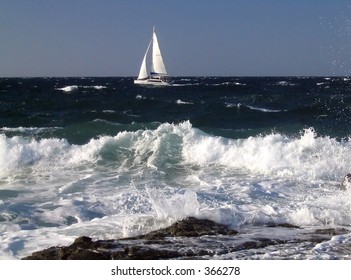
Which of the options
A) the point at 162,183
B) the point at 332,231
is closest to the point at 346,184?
the point at 332,231

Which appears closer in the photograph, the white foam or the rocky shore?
the rocky shore

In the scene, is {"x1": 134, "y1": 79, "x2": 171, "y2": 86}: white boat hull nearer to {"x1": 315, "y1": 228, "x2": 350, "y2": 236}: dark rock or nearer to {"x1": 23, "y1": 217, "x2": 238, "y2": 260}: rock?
{"x1": 315, "y1": 228, "x2": 350, "y2": 236}: dark rock

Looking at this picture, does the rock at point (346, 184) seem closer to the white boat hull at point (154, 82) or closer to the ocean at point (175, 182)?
the ocean at point (175, 182)

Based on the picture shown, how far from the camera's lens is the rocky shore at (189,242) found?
20.8ft

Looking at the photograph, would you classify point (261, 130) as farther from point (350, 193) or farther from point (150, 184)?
point (350, 193)

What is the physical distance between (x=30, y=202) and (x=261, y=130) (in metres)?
14.2

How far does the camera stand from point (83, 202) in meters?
10.6

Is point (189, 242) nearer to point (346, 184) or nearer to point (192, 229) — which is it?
point (192, 229)
